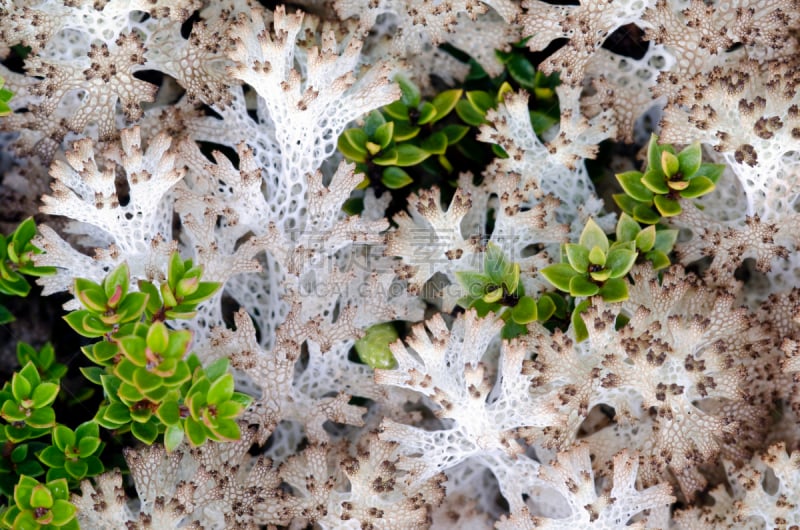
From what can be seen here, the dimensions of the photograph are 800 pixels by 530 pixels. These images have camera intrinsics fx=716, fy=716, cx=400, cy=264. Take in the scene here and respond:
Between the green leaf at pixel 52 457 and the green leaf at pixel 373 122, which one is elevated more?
the green leaf at pixel 373 122

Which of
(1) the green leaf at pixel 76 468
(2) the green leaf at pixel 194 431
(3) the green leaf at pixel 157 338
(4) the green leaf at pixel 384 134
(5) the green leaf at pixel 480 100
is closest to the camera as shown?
(3) the green leaf at pixel 157 338

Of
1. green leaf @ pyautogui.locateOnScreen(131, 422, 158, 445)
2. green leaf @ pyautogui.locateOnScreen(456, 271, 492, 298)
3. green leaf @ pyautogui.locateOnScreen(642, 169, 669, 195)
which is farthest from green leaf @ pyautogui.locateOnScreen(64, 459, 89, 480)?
green leaf @ pyautogui.locateOnScreen(642, 169, 669, 195)

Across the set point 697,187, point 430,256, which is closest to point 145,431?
point 430,256

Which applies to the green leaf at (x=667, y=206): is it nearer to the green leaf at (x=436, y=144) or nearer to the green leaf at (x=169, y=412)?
the green leaf at (x=436, y=144)

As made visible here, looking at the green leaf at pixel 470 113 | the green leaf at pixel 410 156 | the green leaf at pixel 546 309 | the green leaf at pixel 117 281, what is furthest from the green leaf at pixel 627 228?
the green leaf at pixel 117 281

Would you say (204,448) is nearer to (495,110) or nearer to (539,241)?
(539,241)

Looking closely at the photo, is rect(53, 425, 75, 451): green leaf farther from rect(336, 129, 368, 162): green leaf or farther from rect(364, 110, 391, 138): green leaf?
rect(364, 110, 391, 138): green leaf
